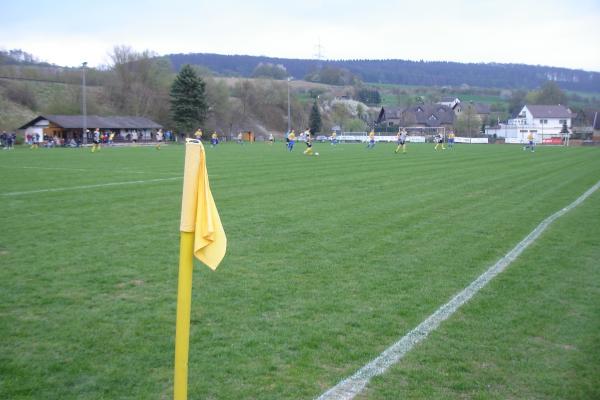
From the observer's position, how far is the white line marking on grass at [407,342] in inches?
166

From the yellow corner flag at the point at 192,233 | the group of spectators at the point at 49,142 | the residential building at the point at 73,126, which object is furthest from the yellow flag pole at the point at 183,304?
the residential building at the point at 73,126

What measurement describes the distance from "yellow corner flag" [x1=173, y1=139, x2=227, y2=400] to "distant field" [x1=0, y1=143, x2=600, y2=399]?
1143mm

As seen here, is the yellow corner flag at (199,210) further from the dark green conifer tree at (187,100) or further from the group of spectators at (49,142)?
the dark green conifer tree at (187,100)

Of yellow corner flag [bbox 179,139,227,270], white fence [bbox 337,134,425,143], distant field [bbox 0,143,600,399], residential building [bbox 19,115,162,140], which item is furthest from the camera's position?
white fence [bbox 337,134,425,143]

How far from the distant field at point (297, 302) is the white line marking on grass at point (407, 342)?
0.10 meters

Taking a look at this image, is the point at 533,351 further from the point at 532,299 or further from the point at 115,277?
the point at 115,277

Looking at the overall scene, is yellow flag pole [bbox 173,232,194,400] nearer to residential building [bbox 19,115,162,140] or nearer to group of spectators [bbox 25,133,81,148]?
group of spectators [bbox 25,133,81,148]

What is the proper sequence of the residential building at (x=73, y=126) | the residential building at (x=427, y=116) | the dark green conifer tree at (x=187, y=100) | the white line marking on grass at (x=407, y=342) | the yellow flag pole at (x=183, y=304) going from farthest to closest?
the residential building at (x=427, y=116), the dark green conifer tree at (x=187, y=100), the residential building at (x=73, y=126), the white line marking on grass at (x=407, y=342), the yellow flag pole at (x=183, y=304)

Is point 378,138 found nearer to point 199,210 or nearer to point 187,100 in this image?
point 187,100

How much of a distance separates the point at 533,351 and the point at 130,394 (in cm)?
347

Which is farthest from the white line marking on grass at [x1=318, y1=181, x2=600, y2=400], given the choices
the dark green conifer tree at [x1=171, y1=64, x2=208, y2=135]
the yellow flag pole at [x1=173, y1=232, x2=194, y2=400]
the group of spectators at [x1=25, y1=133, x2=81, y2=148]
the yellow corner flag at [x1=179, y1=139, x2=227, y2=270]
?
the dark green conifer tree at [x1=171, y1=64, x2=208, y2=135]

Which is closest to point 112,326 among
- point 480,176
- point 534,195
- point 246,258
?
point 246,258

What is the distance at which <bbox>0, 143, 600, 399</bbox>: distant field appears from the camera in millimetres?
4406

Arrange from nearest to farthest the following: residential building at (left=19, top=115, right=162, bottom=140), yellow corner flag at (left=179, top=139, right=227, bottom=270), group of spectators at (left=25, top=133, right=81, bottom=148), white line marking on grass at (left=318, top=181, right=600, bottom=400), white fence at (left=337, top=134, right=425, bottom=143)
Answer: yellow corner flag at (left=179, top=139, right=227, bottom=270) → white line marking on grass at (left=318, top=181, right=600, bottom=400) → group of spectators at (left=25, top=133, right=81, bottom=148) → residential building at (left=19, top=115, right=162, bottom=140) → white fence at (left=337, top=134, right=425, bottom=143)
